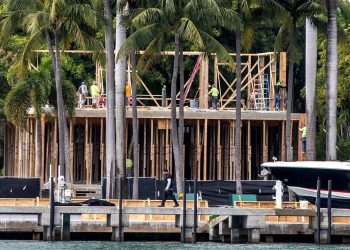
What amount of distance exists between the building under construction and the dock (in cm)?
1752

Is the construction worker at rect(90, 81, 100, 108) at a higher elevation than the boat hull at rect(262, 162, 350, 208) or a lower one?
higher

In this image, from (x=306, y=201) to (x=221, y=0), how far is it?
10.3m

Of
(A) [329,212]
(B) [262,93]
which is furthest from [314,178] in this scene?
(B) [262,93]

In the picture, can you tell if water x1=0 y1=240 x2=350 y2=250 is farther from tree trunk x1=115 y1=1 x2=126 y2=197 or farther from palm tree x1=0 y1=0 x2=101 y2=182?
palm tree x1=0 y1=0 x2=101 y2=182

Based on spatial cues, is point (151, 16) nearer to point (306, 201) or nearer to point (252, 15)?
point (252, 15)

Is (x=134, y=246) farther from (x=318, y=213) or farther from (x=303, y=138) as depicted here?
(x=303, y=138)

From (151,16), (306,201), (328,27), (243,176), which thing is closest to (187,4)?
(151,16)

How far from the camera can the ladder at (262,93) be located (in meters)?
73.7

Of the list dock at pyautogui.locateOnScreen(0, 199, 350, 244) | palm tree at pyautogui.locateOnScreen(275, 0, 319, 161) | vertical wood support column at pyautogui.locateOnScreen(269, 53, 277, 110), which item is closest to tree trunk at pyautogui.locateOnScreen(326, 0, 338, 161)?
palm tree at pyautogui.locateOnScreen(275, 0, 319, 161)

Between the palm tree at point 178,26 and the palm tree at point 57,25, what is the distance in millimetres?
2202

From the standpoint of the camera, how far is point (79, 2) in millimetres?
61969

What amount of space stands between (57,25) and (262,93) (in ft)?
50.9

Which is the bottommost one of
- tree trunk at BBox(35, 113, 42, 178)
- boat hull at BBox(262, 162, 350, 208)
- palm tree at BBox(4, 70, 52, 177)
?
boat hull at BBox(262, 162, 350, 208)

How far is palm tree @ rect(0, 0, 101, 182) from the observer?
6097cm
